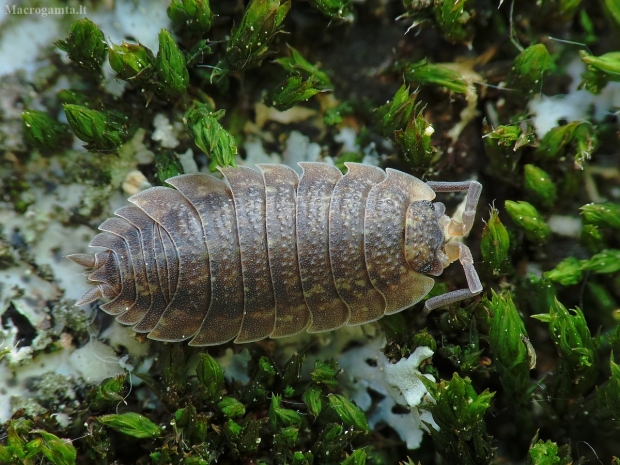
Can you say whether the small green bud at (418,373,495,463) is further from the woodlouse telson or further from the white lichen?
the woodlouse telson

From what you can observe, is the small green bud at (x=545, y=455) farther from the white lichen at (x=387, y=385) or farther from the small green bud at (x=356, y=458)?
the small green bud at (x=356, y=458)

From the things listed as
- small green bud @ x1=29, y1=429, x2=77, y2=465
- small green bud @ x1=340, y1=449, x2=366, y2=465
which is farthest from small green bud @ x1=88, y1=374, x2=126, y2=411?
small green bud @ x1=340, y1=449, x2=366, y2=465

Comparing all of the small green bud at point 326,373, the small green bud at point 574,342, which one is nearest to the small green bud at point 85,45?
the small green bud at point 326,373

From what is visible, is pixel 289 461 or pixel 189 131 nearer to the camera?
pixel 289 461

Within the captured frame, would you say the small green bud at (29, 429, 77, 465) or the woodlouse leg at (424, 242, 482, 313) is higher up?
the woodlouse leg at (424, 242, 482, 313)

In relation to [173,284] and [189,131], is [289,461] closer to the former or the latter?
[173,284]

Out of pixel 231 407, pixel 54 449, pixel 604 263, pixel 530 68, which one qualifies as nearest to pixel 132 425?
pixel 54 449

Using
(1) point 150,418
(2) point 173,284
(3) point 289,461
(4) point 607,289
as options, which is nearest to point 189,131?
(2) point 173,284
